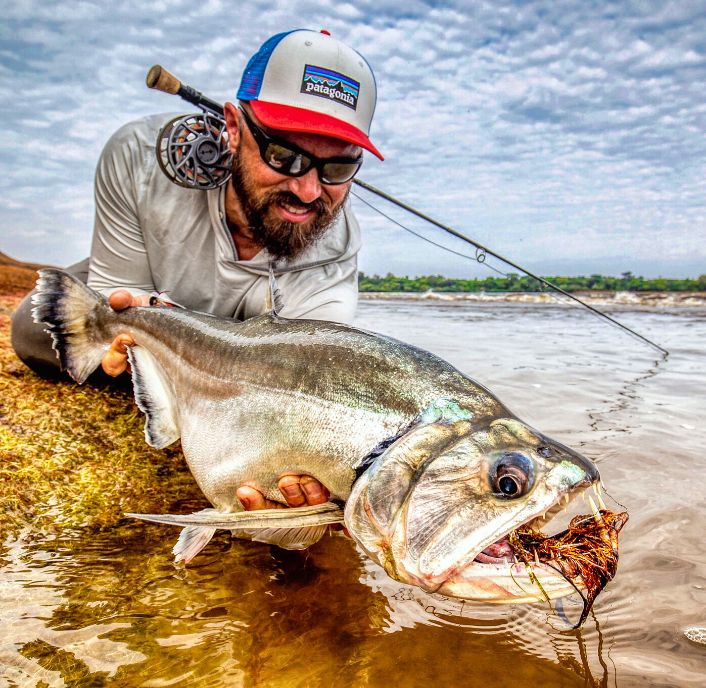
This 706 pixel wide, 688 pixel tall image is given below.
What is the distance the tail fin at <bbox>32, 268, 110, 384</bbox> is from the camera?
332cm

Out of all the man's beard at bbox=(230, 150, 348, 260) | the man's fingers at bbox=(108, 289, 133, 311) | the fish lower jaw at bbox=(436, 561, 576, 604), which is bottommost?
the fish lower jaw at bbox=(436, 561, 576, 604)

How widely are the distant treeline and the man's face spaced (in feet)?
69.7

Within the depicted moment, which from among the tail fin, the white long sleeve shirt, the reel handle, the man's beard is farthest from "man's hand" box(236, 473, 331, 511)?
the reel handle

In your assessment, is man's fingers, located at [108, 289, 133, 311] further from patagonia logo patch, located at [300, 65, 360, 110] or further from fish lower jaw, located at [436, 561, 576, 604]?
fish lower jaw, located at [436, 561, 576, 604]

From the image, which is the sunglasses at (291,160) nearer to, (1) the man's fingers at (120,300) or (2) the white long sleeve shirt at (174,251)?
(2) the white long sleeve shirt at (174,251)

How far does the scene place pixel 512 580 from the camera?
5.49 feet

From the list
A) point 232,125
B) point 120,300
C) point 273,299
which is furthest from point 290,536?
point 232,125

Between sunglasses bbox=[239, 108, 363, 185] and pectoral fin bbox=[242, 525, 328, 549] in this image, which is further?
sunglasses bbox=[239, 108, 363, 185]

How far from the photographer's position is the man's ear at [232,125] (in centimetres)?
370

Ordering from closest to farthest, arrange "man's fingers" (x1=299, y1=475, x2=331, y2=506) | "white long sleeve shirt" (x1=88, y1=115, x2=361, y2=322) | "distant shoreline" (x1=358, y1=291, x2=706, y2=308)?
1. "man's fingers" (x1=299, y1=475, x2=331, y2=506)
2. "white long sleeve shirt" (x1=88, y1=115, x2=361, y2=322)
3. "distant shoreline" (x1=358, y1=291, x2=706, y2=308)

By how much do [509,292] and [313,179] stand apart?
3276 centimetres

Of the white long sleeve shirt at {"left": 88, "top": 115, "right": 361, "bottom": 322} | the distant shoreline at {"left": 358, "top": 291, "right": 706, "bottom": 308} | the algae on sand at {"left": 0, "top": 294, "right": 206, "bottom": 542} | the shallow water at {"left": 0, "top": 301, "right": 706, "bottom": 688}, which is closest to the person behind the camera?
the shallow water at {"left": 0, "top": 301, "right": 706, "bottom": 688}

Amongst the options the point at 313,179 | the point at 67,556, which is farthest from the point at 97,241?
the point at 67,556

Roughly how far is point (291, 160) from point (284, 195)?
24 centimetres
